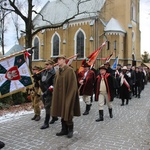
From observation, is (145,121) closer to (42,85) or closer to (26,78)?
(42,85)

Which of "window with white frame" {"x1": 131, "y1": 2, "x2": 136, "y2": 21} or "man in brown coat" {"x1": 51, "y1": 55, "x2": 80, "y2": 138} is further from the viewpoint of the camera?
"window with white frame" {"x1": 131, "y1": 2, "x2": 136, "y2": 21}

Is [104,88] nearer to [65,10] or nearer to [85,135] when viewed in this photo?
[85,135]

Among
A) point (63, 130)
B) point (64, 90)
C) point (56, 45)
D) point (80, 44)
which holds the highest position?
point (56, 45)

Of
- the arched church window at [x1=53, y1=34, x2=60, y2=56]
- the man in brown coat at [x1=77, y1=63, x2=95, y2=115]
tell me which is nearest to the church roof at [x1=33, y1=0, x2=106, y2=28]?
the arched church window at [x1=53, y1=34, x2=60, y2=56]

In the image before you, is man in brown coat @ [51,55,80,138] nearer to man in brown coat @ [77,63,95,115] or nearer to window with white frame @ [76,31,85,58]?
man in brown coat @ [77,63,95,115]

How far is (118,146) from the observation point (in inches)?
197

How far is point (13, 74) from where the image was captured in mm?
5531

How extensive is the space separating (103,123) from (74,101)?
204 cm

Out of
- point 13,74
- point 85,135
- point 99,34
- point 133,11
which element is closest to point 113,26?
point 99,34

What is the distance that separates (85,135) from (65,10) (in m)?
36.0

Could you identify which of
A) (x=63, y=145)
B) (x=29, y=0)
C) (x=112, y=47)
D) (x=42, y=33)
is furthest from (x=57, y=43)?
(x=63, y=145)

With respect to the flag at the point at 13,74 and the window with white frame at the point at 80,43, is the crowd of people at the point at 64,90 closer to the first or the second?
the flag at the point at 13,74

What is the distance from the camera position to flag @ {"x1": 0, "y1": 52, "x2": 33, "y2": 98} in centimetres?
527

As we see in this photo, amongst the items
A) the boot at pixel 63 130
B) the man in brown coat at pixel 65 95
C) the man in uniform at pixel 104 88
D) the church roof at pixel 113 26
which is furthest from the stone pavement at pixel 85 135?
the church roof at pixel 113 26
